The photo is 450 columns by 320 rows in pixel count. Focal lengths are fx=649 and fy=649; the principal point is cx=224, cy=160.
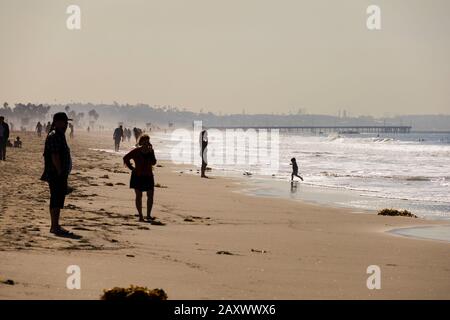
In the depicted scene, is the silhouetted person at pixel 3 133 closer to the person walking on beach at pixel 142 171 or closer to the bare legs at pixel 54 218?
the person walking on beach at pixel 142 171

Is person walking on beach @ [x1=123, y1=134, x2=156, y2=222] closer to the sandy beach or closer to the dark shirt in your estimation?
the sandy beach

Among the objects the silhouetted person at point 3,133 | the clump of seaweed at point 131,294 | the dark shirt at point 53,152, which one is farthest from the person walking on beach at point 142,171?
the silhouetted person at point 3,133

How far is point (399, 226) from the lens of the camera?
11.9 meters

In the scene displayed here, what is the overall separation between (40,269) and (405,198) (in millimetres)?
14034

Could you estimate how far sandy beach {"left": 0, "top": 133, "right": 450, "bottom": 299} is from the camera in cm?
596

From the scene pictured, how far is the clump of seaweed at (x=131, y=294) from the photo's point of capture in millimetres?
5164

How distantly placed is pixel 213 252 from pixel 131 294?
2928 millimetres

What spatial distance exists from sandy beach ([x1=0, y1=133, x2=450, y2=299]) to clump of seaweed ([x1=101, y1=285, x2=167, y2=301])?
8.3 inches

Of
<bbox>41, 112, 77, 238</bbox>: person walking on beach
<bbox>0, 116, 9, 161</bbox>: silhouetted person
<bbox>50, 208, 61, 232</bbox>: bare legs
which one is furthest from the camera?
<bbox>0, 116, 9, 161</bbox>: silhouetted person

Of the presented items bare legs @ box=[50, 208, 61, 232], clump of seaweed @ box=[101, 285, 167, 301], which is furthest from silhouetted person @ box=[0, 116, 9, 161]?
clump of seaweed @ box=[101, 285, 167, 301]

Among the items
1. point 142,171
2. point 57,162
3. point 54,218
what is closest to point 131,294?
point 54,218

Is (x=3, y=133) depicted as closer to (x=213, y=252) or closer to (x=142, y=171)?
(x=142, y=171)
